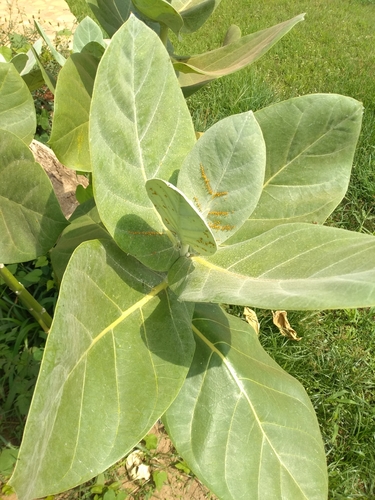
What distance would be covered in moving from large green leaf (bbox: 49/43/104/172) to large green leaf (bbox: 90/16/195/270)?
23 cm

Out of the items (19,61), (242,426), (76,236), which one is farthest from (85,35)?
(242,426)

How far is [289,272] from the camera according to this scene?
2.49 ft

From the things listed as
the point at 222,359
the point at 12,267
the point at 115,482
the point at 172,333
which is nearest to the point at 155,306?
the point at 172,333

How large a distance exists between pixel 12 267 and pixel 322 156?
151cm

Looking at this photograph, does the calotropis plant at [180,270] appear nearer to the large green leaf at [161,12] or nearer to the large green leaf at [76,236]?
the large green leaf at [76,236]

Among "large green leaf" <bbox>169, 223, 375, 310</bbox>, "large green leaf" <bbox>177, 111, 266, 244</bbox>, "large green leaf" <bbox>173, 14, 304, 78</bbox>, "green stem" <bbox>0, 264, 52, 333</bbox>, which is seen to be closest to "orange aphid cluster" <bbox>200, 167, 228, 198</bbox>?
"large green leaf" <bbox>177, 111, 266, 244</bbox>

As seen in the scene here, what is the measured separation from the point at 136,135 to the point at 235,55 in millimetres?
418

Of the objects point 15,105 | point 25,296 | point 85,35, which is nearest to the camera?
point 15,105

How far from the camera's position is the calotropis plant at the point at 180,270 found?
2.35 feet

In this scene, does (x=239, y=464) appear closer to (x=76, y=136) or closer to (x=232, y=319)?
(x=232, y=319)

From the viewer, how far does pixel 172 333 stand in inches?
36.1

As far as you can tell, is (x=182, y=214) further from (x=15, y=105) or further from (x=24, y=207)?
(x=15, y=105)

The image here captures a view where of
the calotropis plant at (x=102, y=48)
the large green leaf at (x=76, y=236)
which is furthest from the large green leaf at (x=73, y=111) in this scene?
the large green leaf at (x=76, y=236)

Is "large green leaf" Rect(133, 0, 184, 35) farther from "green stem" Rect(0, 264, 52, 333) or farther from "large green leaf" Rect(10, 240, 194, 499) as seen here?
"green stem" Rect(0, 264, 52, 333)
